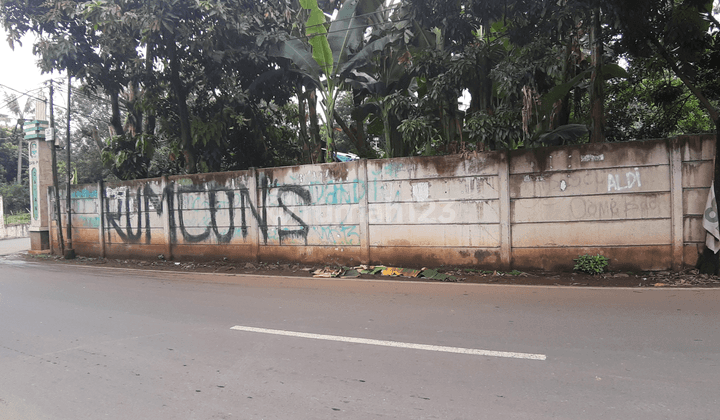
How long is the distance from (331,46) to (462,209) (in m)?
5.13

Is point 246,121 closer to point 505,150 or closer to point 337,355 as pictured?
point 505,150

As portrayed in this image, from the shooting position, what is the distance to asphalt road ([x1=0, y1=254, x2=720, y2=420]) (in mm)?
3152

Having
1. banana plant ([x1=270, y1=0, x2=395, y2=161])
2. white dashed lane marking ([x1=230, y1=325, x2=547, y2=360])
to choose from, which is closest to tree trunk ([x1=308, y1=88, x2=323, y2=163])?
banana plant ([x1=270, y1=0, x2=395, y2=161])

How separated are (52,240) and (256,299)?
11457 millimetres

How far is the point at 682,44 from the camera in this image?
710cm

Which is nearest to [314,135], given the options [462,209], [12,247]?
[462,209]

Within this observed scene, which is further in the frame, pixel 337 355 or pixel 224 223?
pixel 224 223

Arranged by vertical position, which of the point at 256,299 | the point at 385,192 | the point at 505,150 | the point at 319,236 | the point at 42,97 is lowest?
the point at 256,299

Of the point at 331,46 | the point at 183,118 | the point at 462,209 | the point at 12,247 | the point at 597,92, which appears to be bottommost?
the point at 12,247

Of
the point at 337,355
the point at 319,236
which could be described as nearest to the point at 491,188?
the point at 319,236

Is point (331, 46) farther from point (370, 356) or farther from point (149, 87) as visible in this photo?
point (370, 356)

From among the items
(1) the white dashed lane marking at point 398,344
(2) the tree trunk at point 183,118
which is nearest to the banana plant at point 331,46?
(2) the tree trunk at point 183,118

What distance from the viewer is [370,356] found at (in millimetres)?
4090

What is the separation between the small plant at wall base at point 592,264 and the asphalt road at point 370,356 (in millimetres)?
852
